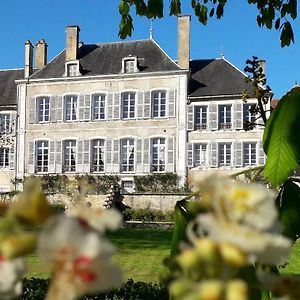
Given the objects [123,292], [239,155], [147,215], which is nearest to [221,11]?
[123,292]

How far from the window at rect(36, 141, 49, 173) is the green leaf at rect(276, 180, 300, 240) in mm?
26576

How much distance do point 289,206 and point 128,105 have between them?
25.8 meters

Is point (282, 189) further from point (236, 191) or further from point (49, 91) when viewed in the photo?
point (49, 91)

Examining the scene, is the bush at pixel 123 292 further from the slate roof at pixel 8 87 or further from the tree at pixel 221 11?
the slate roof at pixel 8 87

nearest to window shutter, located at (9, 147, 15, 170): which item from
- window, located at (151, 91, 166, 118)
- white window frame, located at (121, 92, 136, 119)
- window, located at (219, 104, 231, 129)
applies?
white window frame, located at (121, 92, 136, 119)

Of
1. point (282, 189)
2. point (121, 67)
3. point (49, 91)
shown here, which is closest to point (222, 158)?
point (121, 67)

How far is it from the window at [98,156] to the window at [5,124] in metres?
4.93

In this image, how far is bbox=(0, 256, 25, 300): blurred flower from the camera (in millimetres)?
353

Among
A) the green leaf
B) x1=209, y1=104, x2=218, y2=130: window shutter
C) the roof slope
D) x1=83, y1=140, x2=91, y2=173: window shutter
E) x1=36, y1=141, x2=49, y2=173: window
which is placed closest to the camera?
the green leaf

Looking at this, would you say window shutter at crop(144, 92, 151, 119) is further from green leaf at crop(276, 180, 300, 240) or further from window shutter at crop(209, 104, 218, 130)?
green leaf at crop(276, 180, 300, 240)

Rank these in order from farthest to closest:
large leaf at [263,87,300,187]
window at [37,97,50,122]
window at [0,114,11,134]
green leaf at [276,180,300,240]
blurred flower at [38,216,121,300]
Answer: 1. window at [0,114,11,134]
2. window at [37,97,50,122]
3. green leaf at [276,180,300,240]
4. large leaf at [263,87,300,187]
5. blurred flower at [38,216,121,300]

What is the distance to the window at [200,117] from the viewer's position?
26.4 meters

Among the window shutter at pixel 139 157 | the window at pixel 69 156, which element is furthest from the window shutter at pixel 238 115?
the window at pixel 69 156

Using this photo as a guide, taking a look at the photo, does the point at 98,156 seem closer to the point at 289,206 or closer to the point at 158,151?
the point at 158,151
